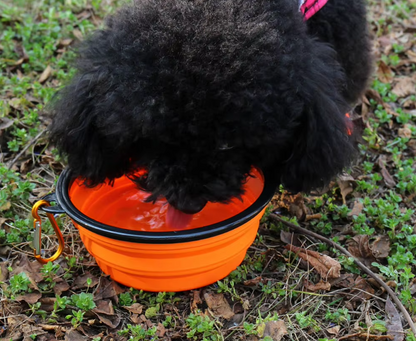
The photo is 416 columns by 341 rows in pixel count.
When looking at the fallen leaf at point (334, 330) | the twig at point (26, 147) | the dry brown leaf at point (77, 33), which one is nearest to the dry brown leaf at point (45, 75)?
the dry brown leaf at point (77, 33)

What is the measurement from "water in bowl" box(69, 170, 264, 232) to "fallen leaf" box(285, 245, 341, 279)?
1.02 ft

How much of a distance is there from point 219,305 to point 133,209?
2.40 feet

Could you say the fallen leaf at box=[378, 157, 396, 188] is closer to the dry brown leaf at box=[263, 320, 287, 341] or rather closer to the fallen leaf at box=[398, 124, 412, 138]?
the fallen leaf at box=[398, 124, 412, 138]

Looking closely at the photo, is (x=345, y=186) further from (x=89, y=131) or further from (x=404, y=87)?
(x=89, y=131)

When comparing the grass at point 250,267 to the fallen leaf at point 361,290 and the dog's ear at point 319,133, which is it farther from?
the dog's ear at point 319,133

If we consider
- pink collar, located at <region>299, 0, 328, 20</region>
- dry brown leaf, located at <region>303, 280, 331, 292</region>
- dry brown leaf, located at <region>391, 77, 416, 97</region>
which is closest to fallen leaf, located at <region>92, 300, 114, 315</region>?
dry brown leaf, located at <region>303, 280, 331, 292</region>

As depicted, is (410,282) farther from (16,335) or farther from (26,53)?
(26,53)

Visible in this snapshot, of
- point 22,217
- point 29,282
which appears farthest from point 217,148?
point 22,217

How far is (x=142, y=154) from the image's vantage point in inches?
67.3

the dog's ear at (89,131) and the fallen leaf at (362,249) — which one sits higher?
the dog's ear at (89,131)

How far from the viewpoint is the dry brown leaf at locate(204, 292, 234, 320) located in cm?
201

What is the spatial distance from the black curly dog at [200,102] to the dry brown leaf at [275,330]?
1.75ft

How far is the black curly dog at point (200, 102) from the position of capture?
156 centimetres

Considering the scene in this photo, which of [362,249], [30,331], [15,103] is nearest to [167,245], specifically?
[30,331]
